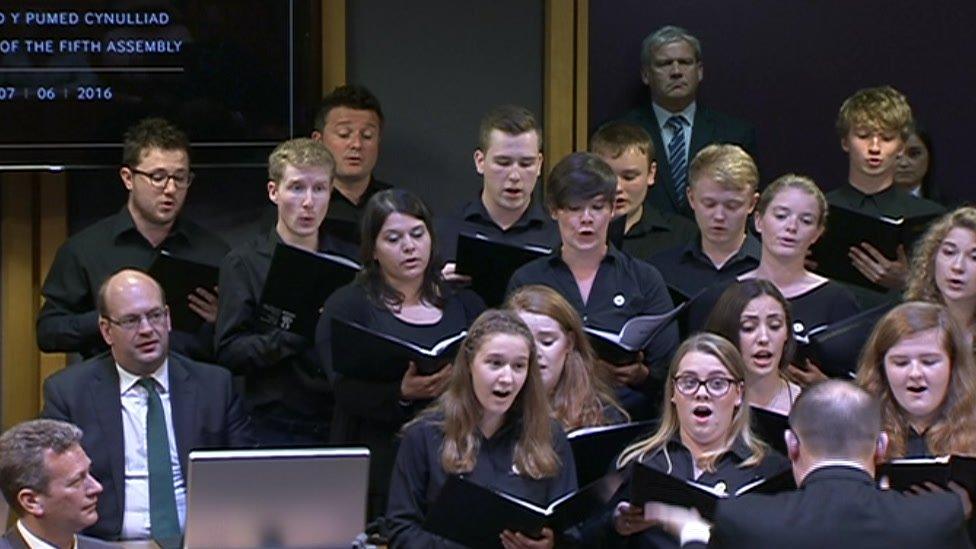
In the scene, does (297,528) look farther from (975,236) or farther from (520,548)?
(975,236)

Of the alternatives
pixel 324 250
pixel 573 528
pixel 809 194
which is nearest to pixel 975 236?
pixel 809 194

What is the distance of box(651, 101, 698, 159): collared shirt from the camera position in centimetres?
668

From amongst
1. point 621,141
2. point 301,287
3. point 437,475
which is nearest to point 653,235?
point 621,141

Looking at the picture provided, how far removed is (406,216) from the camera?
527 centimetres

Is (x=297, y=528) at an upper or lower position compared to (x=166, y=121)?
lower

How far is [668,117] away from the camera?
265 inches

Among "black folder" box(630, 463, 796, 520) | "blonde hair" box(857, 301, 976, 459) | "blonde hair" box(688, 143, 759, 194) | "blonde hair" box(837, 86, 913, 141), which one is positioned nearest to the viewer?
"black folder" box(630, 463, 796, 520)

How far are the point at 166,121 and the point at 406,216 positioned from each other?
1156mm

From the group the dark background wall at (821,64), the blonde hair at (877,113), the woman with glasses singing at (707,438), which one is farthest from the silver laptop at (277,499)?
the dark background wall at (821,64)

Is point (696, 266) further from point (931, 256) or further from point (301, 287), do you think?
point (301, 287)

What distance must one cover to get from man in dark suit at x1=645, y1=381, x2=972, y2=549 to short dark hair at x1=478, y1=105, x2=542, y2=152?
203cm

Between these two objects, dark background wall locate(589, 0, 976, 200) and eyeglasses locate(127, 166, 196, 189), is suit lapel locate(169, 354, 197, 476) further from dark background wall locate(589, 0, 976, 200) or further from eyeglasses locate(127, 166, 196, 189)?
dark background wall locate(589, 0, 976, 200)

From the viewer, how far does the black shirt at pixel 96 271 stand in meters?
5.58

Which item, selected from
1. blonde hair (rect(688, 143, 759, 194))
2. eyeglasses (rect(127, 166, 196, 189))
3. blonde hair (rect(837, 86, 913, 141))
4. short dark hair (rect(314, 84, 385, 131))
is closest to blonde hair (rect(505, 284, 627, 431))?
blonde hair (rect(688, 143, 759, 194))
